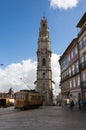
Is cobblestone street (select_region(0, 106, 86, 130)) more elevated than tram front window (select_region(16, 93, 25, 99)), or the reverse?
tram front window (select_region(16, 93, 25, 99))

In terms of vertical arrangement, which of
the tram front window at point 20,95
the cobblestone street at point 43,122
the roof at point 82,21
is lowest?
the cobblestone street at point 43,122

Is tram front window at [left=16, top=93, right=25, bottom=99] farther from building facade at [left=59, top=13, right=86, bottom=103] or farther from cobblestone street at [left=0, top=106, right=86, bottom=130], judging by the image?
cobblestone street at [left=0, top=106, right=86, bottom=130]

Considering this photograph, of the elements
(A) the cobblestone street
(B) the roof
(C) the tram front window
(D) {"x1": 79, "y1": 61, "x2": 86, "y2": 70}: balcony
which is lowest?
(A) the cobblestone street

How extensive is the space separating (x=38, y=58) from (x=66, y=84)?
36.4 meters

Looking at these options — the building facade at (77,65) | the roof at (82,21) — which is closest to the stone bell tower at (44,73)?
the building facade at (77,65)

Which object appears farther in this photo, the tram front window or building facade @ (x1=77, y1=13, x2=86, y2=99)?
building facade @ (x1=77, y1=13, x2=86, y2=99)

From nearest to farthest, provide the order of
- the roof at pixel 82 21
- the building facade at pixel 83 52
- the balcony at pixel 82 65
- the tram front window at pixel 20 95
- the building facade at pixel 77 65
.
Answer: the tram front window at pixel 20 95, the roof at pixel 82 21, the balcony at pixel 82 65, the building facade at pixel 83 52, the building facade at pixel 77 65

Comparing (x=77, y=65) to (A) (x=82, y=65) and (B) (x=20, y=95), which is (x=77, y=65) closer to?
(A) (x=82, y=65)

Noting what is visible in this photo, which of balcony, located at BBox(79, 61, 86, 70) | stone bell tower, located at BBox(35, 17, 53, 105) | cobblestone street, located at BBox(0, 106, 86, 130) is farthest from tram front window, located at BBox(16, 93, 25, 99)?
stone bell tower, located at BBox(35, 17, 53, 105)

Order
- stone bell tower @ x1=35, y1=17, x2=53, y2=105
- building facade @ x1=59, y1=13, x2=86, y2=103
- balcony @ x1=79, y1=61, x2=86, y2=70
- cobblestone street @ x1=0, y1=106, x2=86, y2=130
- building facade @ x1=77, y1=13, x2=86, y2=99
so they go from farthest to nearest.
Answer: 1. stone bell tower @ x1=35, y1=17, x2=53, y2=105
2. building facade @ x1=59, y1=13, x2=86, y2=103
3. building facade @ x1=77, y1=13, x2=86, y2=99
4. balcony @ x1=79, y1=61, x2=86, y2=70
5. cobblestone street @ x1=0, y1=106, x2=86, y2=130

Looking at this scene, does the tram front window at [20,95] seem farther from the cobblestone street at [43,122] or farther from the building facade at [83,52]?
the cobblestone street at [43,122]

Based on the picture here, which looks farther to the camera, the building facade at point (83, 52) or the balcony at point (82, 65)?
the building facade at point (83, 52)

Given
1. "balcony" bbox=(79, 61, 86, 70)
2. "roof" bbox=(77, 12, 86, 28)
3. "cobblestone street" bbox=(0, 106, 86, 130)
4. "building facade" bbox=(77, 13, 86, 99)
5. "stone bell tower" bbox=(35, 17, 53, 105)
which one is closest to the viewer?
"cobblestone street" bbox=(0, 106, 86, 130)

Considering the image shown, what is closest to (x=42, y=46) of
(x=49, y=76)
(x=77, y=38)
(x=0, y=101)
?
(x=49, y=76)
